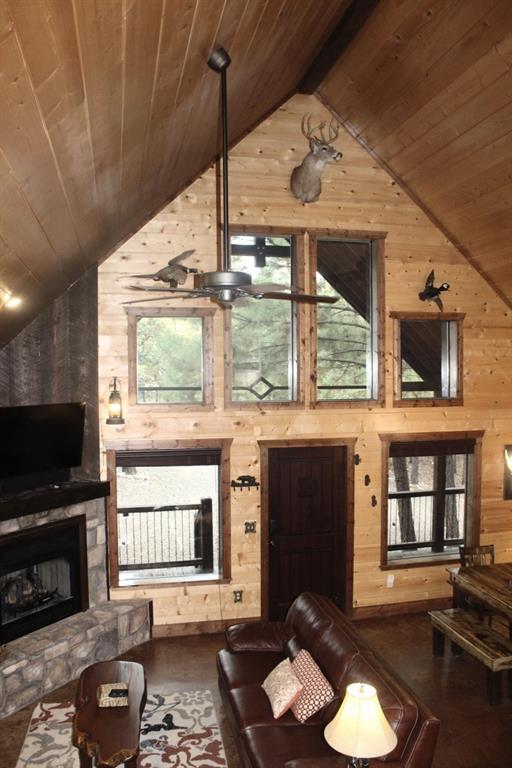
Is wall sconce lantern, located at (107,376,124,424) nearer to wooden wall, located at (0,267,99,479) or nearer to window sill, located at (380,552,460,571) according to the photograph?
wooden wall, located at (0,267,99,479)

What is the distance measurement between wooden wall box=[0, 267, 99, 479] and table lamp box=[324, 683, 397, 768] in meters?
4.10

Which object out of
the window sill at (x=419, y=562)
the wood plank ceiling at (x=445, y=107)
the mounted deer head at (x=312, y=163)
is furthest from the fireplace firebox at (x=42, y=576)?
the wood plank ceiling at (x=445, y=107)

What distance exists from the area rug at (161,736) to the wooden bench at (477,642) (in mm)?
2349

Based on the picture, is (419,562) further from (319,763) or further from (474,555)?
(319,763)

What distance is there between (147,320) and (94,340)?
2.04 ft

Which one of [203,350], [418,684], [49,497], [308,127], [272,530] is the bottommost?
[418,684]

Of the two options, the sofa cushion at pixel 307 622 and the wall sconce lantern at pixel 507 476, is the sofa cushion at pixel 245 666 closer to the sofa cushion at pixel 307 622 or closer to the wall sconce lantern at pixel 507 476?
the sofa cushion at pixel 307 622

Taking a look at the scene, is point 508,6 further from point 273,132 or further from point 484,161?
point 273,132

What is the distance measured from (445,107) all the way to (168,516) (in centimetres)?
502

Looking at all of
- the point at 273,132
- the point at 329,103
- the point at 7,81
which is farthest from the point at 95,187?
the point at 329,103

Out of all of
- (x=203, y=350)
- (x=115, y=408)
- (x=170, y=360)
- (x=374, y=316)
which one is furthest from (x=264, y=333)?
(x=115, y=408)

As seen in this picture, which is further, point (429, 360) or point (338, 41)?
point (429, 360)

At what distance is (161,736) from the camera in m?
4.84

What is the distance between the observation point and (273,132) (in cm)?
679
